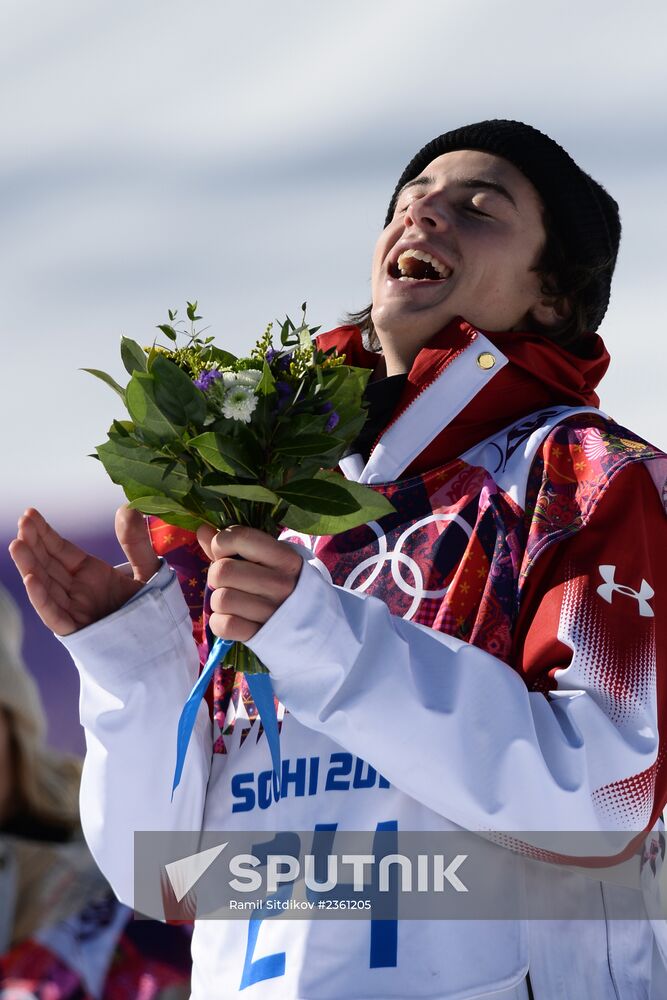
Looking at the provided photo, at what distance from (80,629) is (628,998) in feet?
3.48

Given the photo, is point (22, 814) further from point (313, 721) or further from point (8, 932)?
point (313, 721)

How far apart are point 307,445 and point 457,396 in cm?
Result: 58

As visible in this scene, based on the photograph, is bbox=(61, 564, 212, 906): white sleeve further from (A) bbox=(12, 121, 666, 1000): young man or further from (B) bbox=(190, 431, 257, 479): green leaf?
(B) bbox=(190, 431, 257, 479): green leaf

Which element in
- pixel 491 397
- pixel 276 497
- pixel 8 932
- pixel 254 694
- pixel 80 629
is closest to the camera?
pixel 276 497

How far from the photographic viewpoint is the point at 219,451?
1746 mm

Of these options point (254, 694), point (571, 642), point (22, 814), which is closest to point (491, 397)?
point (571, 642)

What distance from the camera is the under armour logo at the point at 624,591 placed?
6.31 ft

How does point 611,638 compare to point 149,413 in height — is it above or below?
below

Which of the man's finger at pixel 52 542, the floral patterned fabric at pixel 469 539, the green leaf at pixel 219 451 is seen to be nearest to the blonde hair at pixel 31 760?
the floral patterned fabric at pixel 469 539

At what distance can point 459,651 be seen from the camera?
1849 millimetres

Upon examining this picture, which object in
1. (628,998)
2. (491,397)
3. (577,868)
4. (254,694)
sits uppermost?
(491,397)

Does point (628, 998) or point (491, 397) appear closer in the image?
point (628, 998)

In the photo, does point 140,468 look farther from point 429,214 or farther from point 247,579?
point 429,214

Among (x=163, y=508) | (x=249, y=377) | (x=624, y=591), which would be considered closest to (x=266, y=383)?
(x=249, y=377)
